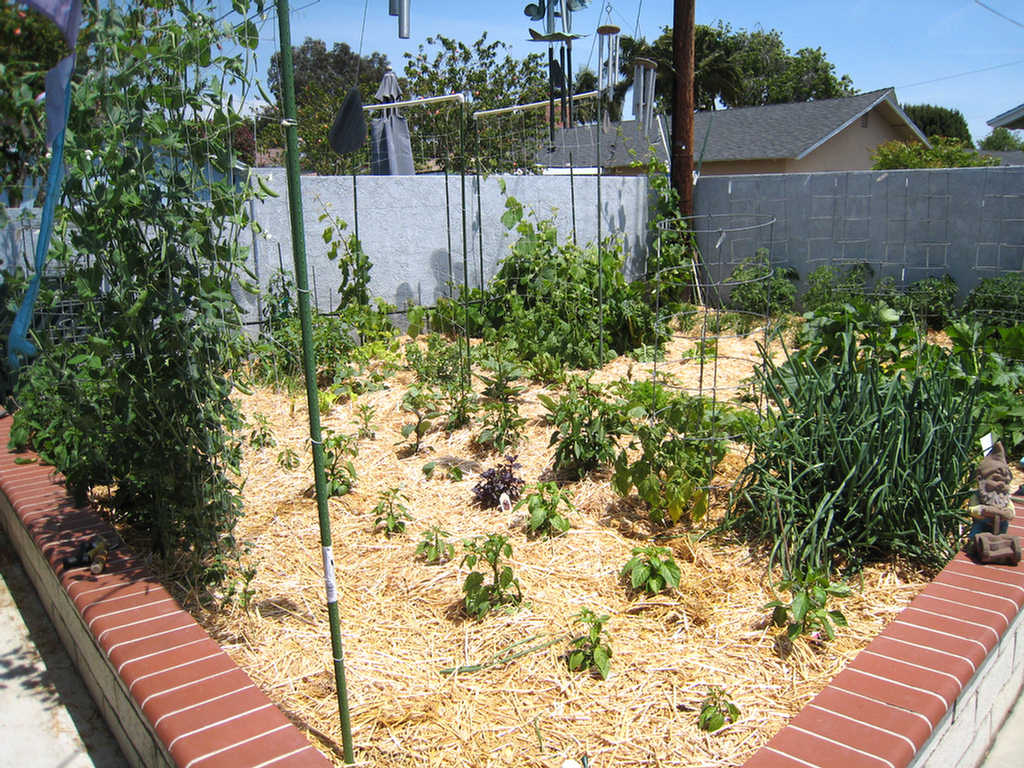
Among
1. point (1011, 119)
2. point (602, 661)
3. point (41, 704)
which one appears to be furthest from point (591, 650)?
point (1011, 119)

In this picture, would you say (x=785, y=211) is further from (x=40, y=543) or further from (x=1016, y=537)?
(x=40, y=543)

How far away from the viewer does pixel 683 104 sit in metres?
8.59

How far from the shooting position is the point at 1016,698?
2.79 metres

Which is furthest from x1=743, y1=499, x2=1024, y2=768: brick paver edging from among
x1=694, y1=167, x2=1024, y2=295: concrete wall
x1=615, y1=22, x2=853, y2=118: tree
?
x1=615, y1=22, x2=853, y2=118: tree

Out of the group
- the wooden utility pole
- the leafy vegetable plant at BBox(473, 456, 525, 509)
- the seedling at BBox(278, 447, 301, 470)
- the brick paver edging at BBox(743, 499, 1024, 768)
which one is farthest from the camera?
the wooden utility pole

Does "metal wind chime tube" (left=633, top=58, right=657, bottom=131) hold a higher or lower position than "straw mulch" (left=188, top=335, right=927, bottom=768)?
higher

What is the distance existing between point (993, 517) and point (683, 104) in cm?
672

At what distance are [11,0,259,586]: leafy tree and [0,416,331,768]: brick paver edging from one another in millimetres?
333

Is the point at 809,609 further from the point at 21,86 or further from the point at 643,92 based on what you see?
the point at 643,92

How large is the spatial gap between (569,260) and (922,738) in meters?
5.53

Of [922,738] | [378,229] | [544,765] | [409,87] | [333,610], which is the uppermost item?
[409,87]

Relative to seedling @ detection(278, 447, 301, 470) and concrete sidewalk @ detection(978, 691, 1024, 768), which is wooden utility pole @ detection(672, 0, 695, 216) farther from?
concrete sidewalk @ detection(978, 691, 1024, 768)

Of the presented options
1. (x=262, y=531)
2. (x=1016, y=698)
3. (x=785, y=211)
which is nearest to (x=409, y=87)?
(x=785, y=211)

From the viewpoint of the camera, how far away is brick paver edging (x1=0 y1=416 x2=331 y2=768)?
1975mm
